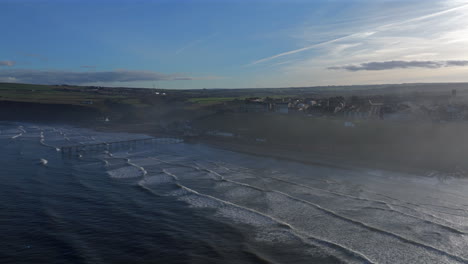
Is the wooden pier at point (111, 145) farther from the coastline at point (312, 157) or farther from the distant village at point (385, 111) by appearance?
the distant village at point (385, 111)

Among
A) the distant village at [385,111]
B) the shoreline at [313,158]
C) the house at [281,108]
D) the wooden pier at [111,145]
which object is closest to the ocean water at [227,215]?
the shoreline at [313,158]

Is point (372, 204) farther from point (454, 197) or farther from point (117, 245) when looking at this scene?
point (117, 245)

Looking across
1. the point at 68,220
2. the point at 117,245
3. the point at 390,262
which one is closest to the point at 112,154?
the point at 68,220

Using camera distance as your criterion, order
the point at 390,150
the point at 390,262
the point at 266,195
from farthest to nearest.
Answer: the point at 390,150, the point at 266,195, the point at 390,262

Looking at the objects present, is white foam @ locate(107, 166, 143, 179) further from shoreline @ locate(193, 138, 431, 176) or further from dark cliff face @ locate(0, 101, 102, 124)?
dark cliff face @ locate(0, 101, 102, 124)

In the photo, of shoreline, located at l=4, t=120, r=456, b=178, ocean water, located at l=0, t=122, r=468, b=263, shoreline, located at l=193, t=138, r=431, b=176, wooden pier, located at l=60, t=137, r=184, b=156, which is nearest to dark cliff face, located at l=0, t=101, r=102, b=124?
wooden pier, located at l=60, t=137, r=184, b=156

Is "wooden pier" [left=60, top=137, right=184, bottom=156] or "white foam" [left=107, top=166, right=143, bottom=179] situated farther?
"wooden pier" [left=60, top=137, right=184, bottom=156]

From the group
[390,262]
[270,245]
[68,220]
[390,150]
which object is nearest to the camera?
[390,262]
